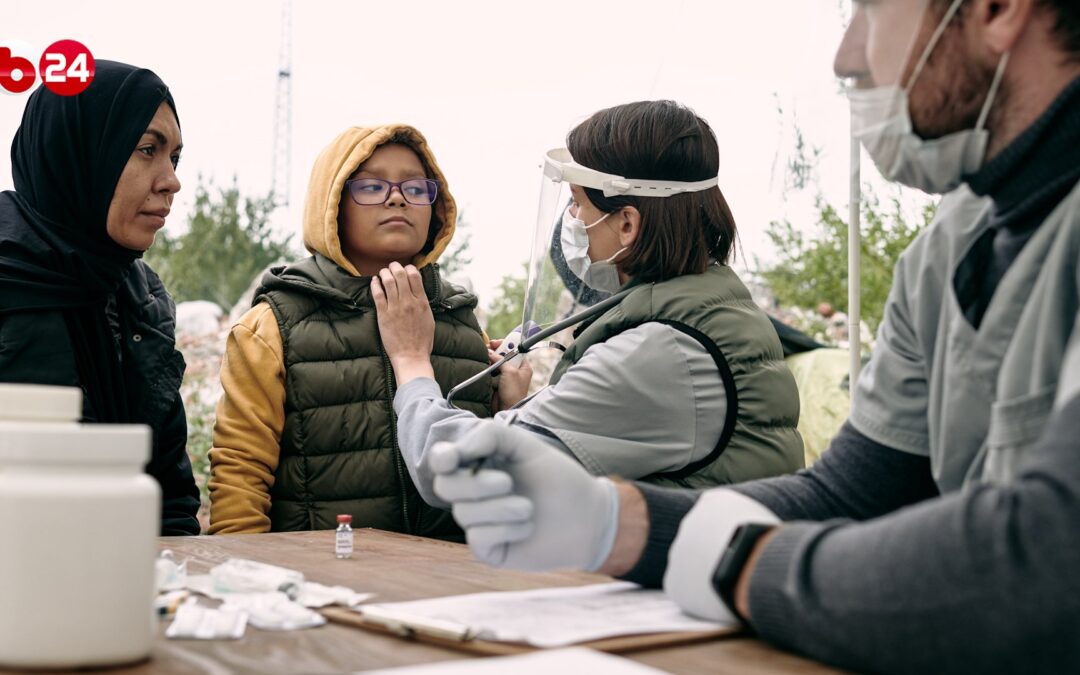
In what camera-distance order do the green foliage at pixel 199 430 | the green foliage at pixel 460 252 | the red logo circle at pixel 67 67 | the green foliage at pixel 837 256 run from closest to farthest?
the red logo circle at pixel 67 67
the green foliage at pixel 837 256
the green foliage at pixel 199 430
the green foliage at pixel 460 252

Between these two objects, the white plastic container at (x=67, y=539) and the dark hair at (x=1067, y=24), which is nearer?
the white plastic container at (x=67, y=539)

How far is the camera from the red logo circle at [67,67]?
6.68 feet

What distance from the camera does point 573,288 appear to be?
201cm

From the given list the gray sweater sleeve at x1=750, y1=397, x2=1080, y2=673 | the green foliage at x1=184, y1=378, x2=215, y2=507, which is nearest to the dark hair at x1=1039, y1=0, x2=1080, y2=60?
the gray sweater sleeve at x1=750, y1=397, x2=1080, y2=673

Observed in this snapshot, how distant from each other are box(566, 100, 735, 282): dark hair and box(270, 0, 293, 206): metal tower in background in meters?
3.00

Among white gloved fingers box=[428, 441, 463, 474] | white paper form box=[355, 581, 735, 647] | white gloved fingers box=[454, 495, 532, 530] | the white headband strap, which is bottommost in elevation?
white paper form box=[355, 581, 735, 647]

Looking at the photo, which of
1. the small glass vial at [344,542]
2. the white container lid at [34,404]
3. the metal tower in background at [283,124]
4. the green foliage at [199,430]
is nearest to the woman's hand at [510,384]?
the small glass vial at [344,542]

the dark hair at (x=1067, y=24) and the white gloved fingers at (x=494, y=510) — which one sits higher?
the dark hair at (x=1067, y=24)

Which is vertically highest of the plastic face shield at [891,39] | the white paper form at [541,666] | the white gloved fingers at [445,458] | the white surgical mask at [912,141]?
the plastic face shield at [891,39]

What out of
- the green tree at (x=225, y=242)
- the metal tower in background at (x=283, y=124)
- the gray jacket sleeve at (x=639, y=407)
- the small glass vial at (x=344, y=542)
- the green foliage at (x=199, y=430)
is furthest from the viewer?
the green tree at (x=225, y=242)

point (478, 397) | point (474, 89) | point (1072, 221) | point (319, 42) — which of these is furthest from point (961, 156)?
point (319, 42)

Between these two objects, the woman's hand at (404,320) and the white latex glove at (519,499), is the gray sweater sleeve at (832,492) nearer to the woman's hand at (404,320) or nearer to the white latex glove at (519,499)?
the white latex glove at (519,499)

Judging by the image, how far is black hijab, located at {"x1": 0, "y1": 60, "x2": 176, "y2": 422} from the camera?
196 cm

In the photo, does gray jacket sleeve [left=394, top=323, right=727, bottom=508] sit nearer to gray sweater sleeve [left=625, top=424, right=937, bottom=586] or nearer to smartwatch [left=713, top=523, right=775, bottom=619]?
gray sweater sleeve [left=625, top=424, right=937, bottom=586]
